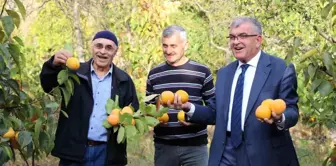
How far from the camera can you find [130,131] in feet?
10.5

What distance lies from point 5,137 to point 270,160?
129 centimetres

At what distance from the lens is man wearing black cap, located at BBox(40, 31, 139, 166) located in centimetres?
346

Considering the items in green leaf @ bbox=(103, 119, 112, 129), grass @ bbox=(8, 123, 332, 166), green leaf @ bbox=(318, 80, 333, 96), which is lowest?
grass @ bbox=(8, 123, 332, 166)

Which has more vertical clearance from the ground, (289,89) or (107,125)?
(289,89)

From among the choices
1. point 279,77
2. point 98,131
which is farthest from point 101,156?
point 279,77

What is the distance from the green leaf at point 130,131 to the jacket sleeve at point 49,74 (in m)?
0.50

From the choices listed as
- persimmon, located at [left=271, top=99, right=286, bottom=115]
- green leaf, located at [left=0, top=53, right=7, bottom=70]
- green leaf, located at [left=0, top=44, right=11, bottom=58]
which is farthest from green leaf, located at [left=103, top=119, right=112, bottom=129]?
green leaf, located at [left=0, top=44, right=11, bottom=58]

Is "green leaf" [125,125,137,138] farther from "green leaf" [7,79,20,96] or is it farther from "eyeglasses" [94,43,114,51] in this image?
"green leaf" [7,79,20,96]

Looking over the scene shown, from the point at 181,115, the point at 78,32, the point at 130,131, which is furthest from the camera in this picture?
the point at 78,32

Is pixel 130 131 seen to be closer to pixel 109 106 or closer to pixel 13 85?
pixel 109 106

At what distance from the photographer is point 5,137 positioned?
2.64m

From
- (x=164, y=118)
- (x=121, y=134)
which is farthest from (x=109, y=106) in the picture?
(x=164, y=118)

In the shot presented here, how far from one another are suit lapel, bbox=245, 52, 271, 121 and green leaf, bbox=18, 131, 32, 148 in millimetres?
1082

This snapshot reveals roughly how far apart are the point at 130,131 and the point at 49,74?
1.82 ft
